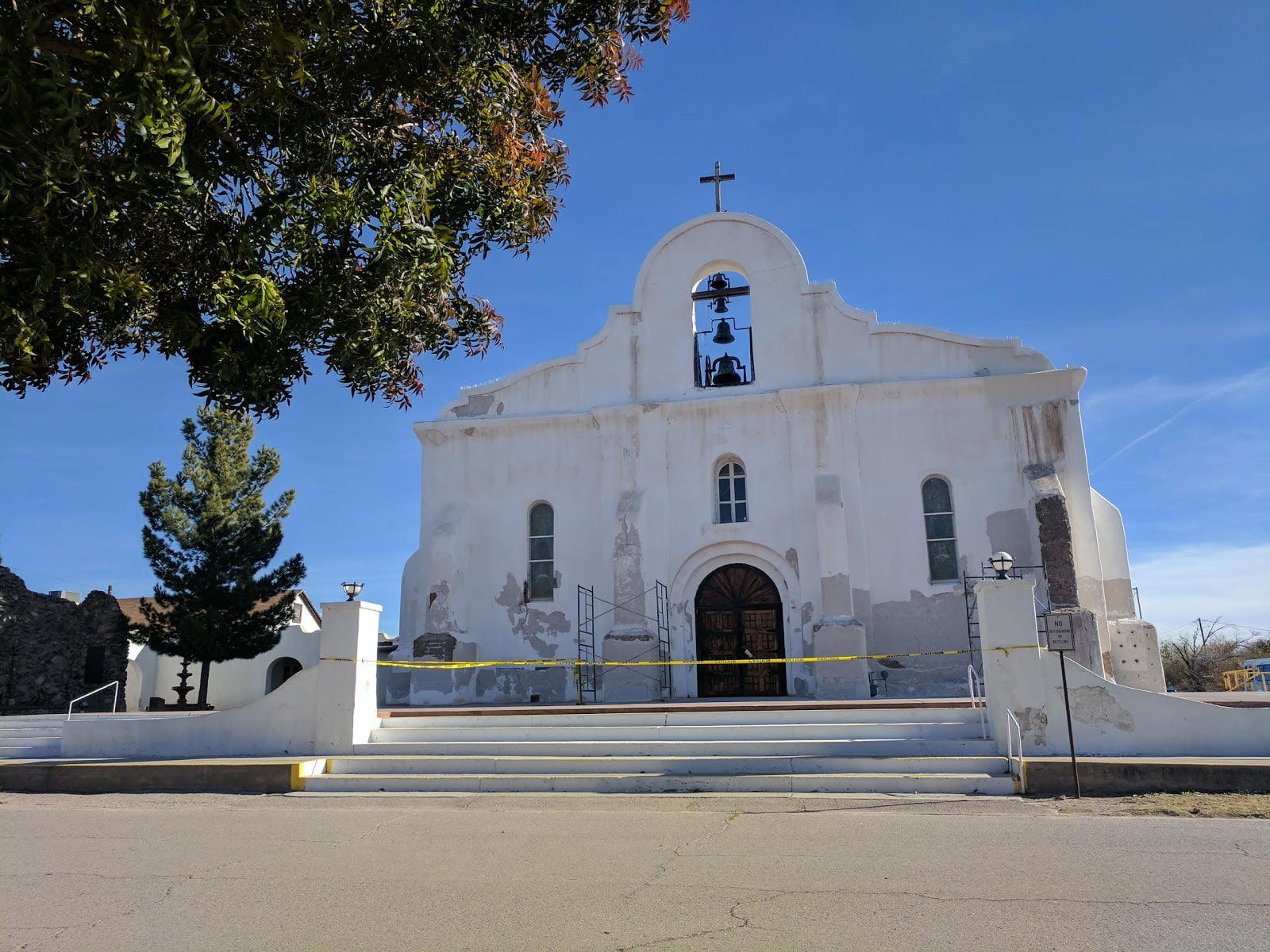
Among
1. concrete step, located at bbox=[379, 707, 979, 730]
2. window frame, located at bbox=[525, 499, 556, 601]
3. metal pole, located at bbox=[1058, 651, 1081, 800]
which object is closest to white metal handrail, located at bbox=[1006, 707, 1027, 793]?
metal pole, located at bbox=[1058, 651, 1081, 800]

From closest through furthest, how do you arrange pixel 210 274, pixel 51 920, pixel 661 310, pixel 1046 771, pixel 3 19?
pixel 3 19 < pixel 51 920 < pixel 210 274 < pixel 1046 771 < pixel 661 310

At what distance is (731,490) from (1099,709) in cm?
1052

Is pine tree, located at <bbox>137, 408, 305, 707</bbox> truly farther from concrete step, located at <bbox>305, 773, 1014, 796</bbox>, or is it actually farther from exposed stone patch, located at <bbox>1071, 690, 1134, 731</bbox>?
exposed stone patch, located at <bbox>1071, 690, 1134, 731</bbox>

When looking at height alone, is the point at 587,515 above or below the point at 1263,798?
above

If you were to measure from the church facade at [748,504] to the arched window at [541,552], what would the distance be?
50 millimetres

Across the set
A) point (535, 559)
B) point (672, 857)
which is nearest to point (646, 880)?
point (672, 857)

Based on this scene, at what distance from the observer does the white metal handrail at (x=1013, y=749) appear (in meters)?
10.5

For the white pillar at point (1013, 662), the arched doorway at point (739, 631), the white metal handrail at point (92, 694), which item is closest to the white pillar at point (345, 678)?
the white metal handrail at point (92, 694)

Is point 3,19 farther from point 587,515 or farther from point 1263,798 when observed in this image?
point 587,515

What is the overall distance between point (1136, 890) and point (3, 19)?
812 cm

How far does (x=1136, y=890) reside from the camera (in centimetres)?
600

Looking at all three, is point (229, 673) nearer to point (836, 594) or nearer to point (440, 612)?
point (440, 612)

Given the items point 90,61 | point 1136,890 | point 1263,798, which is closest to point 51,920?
point 90,61

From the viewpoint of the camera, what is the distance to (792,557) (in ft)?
66.5
